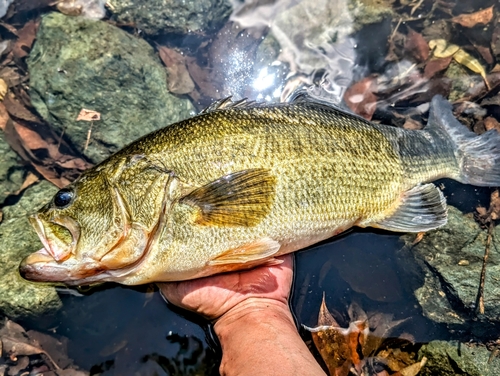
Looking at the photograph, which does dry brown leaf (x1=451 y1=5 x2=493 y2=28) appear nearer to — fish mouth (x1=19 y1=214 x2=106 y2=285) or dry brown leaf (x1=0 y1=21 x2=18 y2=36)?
fish mouth (x1=19 y1=214 x2=106 y2=285)

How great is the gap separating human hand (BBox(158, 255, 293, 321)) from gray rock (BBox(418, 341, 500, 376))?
1329 millimetres

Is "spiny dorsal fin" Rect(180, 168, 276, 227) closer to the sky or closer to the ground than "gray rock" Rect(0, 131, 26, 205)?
closer to the sky

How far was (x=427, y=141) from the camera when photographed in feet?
10.9

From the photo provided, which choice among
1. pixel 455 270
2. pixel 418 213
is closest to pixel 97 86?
pixel 418 213

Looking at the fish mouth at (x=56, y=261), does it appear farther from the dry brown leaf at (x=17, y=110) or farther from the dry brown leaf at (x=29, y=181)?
the dry brown leaf at (x=17, y=110)

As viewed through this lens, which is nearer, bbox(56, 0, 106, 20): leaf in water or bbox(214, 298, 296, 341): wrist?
bbox(214, 298, 296, 341): wrist

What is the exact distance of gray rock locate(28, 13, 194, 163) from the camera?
405cm

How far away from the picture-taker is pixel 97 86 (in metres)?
4.09

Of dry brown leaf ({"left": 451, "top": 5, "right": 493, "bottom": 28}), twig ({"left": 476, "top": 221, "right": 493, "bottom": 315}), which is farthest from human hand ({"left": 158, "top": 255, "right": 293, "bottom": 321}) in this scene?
dry brown leaf ({"left": 451, "top": 5, "right": 493, "bottom": 28})

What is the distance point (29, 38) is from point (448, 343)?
531 centimetres

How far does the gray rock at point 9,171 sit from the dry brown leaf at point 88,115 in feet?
2.43

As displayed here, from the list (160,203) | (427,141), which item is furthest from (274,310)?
(427,141)

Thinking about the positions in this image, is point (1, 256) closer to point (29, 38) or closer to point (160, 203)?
point (160, 203)

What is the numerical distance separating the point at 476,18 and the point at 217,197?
4.09m
